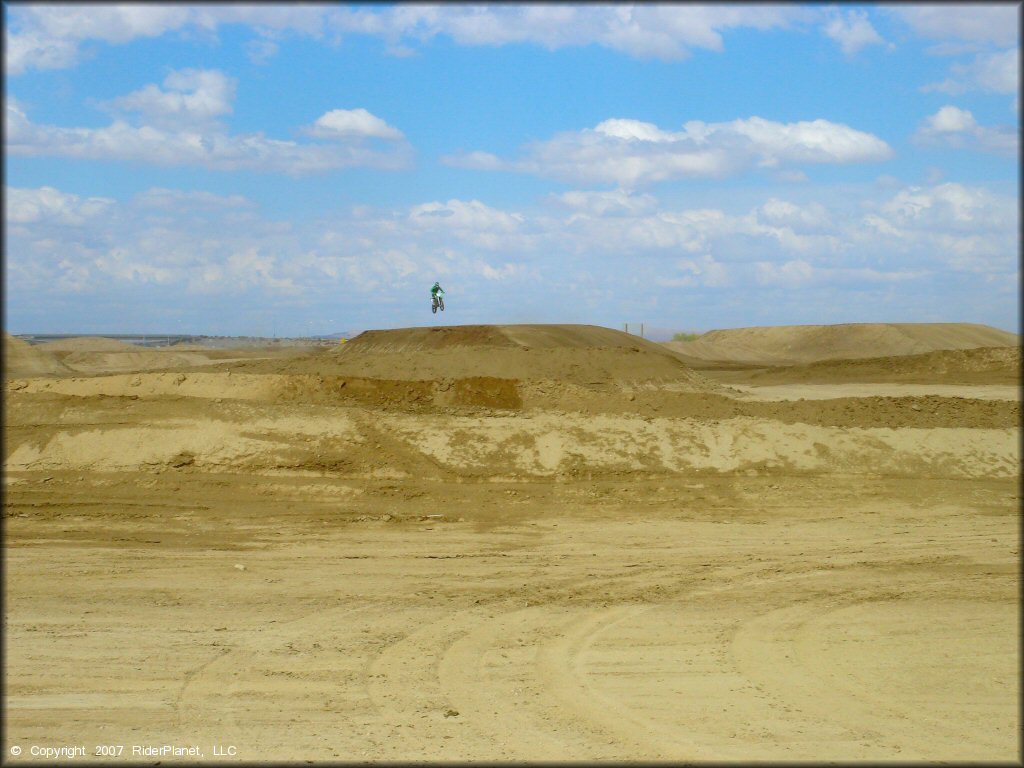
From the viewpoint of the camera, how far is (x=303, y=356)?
30.8 metres

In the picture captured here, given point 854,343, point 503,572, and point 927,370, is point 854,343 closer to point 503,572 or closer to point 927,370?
point 927,370

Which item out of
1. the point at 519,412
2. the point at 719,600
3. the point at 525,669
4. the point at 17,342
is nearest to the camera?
the point at 525,669

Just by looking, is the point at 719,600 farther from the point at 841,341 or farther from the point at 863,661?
the point at 841,341

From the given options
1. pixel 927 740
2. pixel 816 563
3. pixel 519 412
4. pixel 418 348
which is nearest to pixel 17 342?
pixel 418 348

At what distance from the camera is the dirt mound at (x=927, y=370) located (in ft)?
99.0

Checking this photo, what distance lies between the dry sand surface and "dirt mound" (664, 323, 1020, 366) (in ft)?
103

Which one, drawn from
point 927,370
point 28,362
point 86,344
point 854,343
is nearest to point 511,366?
point 927,370

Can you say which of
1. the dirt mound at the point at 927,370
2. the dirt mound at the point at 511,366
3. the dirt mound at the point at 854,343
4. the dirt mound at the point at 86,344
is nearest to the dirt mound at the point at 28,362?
the dirt mound at the point at 511,366

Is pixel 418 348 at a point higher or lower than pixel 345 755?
higher

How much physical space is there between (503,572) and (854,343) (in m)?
45.5

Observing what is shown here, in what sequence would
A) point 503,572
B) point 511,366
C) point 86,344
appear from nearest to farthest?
point 503,572, point 511,366, point 86,344

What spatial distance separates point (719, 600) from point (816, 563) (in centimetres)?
220

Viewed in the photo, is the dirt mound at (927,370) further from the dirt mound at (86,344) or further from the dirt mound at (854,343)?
the dirt mound at (86,344)

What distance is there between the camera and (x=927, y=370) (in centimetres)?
3216
